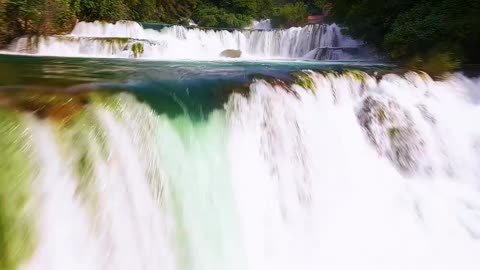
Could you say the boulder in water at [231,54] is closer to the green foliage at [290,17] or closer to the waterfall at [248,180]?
the waterfall at [248,180]

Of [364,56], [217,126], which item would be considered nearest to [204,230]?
[217,126]

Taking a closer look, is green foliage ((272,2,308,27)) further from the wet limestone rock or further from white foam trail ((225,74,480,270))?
white foam trail ((225,74,480,270))

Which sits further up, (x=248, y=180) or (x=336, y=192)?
(x=248, y=180)

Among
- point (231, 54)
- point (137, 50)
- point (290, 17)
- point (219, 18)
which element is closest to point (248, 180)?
point (137, 50)

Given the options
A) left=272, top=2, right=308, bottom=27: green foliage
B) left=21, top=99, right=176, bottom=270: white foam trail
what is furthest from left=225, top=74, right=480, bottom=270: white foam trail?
left=272, top=2, right=308, bottom=27: green foliage

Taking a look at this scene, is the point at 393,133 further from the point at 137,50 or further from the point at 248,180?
the point at 137,50

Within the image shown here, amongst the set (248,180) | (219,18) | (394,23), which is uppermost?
(219,18)

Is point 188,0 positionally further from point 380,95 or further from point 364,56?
point 380,95
